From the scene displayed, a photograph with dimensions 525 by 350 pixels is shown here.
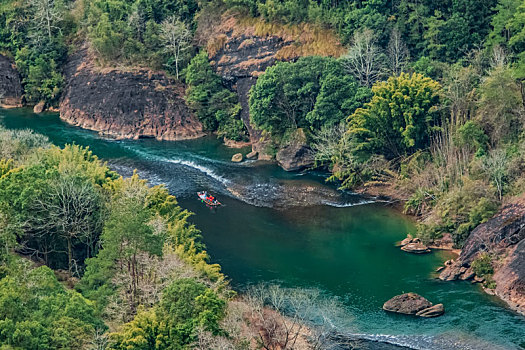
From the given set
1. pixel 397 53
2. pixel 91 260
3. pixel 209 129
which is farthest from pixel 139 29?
pixel 91 260

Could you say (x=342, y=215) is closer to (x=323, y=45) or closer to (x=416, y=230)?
(x=416, y=230)

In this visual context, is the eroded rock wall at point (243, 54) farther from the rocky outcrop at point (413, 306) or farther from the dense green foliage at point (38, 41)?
the rocky outcrop at point (413, 306)

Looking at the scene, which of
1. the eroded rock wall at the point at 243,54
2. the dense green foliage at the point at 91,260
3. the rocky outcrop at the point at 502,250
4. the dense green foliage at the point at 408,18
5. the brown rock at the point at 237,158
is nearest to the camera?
the dense green foliage at the point at 91,260

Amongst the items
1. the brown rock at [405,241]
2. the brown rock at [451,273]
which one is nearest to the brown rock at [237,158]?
the brown rock at [405,241]

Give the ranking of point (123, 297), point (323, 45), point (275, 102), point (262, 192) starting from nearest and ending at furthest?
point (123, 297) < point (262, 192) < point (275, 102) < point (323, 45)

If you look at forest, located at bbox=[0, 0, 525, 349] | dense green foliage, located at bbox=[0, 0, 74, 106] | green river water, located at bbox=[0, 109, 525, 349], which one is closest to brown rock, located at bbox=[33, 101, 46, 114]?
dense green foliage, located at bbox=[0, 0, 74, 106]

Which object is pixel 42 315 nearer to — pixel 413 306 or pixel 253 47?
pixel 413 306

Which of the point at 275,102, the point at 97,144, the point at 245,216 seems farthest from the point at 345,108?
the point at 97,144
